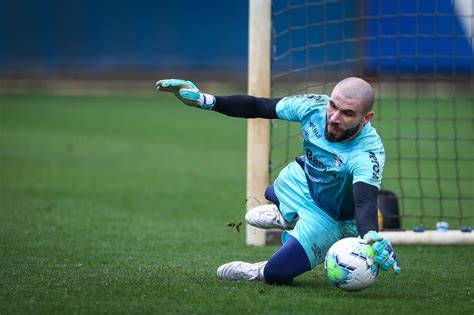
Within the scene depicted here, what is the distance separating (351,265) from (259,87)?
270 centimetres

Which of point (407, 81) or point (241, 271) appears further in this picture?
point (407, 81)

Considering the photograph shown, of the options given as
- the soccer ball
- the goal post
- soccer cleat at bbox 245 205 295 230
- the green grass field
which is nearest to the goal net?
the goal post

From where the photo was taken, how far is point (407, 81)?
59.3ft

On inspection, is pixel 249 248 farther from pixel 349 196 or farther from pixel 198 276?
pixel 349 196

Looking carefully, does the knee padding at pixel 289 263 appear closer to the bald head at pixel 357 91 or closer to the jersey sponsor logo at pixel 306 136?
the jersey sponsor logo at pixel 306 136

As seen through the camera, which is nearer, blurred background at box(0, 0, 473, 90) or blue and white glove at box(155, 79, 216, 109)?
blue and white glove at box(155, 79, 216, 109)

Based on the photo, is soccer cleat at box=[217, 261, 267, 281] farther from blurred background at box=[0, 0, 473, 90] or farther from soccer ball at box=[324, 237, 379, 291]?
blurred background at box=[0, 0, 473, 90]

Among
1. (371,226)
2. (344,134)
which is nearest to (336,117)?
(344,134)

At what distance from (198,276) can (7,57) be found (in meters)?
17.8

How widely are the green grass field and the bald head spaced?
1.17 m

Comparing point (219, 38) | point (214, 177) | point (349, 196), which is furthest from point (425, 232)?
point (219, 38)

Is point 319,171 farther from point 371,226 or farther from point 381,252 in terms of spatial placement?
point 381,252

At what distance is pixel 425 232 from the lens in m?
7.64

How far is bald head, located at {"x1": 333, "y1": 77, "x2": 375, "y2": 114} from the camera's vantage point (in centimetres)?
533
